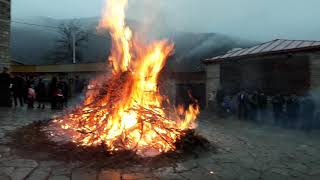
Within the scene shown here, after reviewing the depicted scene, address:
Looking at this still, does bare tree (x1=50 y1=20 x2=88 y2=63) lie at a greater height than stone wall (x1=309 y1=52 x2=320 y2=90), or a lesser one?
greater

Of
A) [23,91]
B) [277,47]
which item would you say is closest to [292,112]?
[277,47]

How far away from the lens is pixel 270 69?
16.6 m

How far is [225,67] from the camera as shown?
19359 mm

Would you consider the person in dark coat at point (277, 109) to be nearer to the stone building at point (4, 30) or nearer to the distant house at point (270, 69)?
the distant house at point (270, 69)

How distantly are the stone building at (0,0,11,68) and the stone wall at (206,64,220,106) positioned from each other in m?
11.3

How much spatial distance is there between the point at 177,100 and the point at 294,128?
11141 mm

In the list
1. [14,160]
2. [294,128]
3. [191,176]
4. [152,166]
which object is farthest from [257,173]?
[294,128]

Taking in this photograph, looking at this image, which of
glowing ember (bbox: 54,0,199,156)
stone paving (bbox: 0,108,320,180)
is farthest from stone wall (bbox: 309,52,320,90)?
glowing ember (bbox: 54,0,199,156)

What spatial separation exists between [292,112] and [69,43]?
51589 mm

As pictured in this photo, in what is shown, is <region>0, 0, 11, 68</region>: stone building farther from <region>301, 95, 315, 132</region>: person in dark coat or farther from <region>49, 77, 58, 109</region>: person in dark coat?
<region>301, 95, 315, 132</region>: person in dark coat

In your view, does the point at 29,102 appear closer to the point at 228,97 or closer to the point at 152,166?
the point at 228,97

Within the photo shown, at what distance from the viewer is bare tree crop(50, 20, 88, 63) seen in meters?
59.1

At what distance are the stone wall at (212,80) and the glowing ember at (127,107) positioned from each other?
8.86 metres

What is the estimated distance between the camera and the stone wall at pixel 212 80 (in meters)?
19.9
